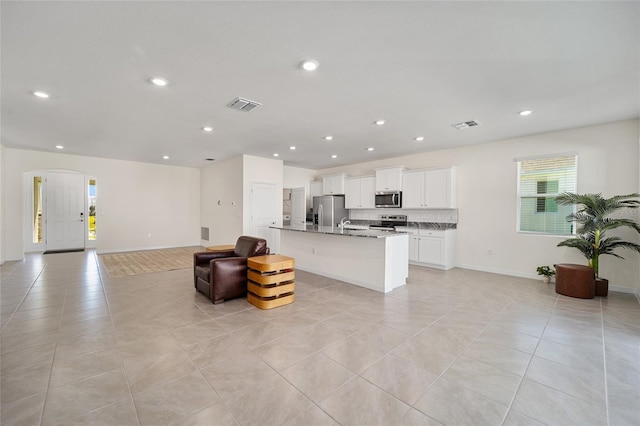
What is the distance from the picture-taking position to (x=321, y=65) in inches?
104

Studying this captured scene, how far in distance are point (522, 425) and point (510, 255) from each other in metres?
4.57

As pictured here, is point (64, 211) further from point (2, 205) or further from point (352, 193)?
point (352, 193)

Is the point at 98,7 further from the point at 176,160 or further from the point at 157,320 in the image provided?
the point at 176,160

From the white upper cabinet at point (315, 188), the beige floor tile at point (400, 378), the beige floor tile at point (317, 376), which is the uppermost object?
the white upper cabinet at point (315, 188)

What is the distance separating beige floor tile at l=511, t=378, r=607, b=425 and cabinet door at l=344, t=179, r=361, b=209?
20.0 feet

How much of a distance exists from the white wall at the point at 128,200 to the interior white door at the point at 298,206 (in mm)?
3434

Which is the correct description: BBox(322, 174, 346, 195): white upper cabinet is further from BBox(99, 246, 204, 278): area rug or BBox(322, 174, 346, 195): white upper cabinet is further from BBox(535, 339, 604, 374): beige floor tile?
BBox(535, 339, 604, 374): beige floor tile

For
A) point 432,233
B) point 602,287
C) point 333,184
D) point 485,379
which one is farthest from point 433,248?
point 485,379

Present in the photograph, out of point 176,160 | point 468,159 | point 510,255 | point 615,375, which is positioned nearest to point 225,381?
point 615,375

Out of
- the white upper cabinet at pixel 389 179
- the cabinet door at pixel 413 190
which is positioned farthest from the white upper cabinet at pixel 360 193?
the cabinet door at pixel 413 190

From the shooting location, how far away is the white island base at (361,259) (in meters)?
4.22

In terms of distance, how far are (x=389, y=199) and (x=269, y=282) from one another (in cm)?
446

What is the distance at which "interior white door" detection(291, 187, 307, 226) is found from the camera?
27.2 feet

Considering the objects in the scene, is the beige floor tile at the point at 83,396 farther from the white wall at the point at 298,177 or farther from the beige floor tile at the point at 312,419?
the white wall at the point at 298,177
